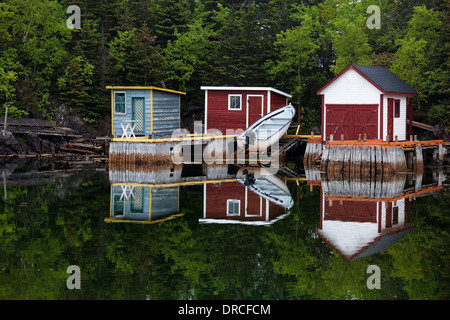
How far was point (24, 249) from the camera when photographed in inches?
547

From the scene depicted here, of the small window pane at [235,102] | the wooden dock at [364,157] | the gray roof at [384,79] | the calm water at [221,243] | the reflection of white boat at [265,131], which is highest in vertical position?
the gray roof at [384,79]

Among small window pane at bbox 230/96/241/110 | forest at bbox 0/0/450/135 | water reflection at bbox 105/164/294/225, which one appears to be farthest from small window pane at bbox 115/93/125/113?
forest at bbox 0/0/450/135

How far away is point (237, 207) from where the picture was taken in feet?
66.4

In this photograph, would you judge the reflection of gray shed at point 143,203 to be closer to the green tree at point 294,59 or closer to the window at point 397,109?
the window at point 397,109

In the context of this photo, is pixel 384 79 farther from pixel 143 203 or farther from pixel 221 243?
pixel 221 243

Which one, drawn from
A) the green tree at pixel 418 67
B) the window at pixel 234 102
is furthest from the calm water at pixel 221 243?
the green tree at pixel 418 67

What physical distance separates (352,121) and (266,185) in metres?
7.92

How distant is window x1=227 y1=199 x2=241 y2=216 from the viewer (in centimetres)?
1916

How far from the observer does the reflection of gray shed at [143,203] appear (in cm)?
1856

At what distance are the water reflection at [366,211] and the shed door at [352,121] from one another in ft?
11.6

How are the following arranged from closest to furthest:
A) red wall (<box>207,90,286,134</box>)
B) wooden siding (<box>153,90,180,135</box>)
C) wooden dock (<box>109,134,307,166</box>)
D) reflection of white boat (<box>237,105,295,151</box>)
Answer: wooden dock (<box>109,134,307,166</box>)
wooden siding (<box>153,90,180,135</box>)
reflection of white boat (<box>237,105,295,151</box>)
red wall (<box>207,90,286,134</box>)

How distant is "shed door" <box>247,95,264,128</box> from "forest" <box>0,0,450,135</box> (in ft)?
20.0

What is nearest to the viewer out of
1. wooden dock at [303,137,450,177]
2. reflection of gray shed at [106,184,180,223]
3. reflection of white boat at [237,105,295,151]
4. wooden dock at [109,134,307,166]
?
reflection of gray shed at [106,184,180,223]

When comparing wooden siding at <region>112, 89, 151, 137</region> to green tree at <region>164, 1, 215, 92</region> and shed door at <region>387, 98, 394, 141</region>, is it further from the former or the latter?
shed door at <region>387, 98, 394, 141</region>
